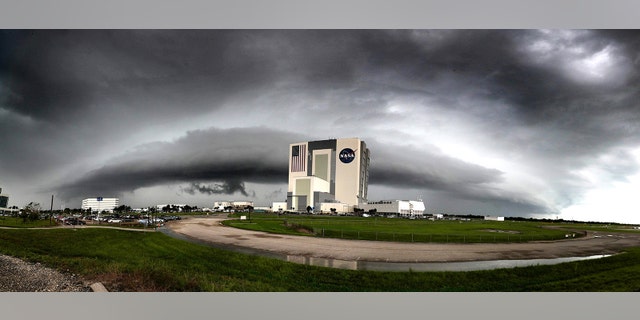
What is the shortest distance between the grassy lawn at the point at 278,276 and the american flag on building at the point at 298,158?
194ft

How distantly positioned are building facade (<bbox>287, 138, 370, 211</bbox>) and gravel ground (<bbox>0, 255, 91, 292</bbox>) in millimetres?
65934

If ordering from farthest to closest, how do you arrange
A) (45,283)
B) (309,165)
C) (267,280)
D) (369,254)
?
(309,165)
(369,254)
(267,280)
(45,283)

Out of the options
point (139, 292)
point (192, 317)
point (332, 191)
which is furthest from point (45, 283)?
point (332, 191)

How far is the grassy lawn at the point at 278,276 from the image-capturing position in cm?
1139

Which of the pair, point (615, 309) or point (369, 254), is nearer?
point (615, 309)

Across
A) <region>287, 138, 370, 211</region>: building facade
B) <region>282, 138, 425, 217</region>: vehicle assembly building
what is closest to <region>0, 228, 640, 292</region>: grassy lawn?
<region>282, 138, 425, 217</region>: vehicle assembly building

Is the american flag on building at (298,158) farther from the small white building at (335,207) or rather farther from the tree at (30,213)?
the tree at (30,213)

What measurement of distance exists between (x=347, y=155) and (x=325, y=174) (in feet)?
26.7

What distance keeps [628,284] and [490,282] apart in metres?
5.25

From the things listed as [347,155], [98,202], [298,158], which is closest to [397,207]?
[347,155]

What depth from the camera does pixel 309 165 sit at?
85688 millimetres

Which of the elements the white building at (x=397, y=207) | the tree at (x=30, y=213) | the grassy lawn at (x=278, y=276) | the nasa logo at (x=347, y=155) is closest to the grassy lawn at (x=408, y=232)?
the grassy lawn at (x=278, y=276)

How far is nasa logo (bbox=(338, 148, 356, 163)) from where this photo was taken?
8412cm

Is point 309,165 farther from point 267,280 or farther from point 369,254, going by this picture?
point 267,280
